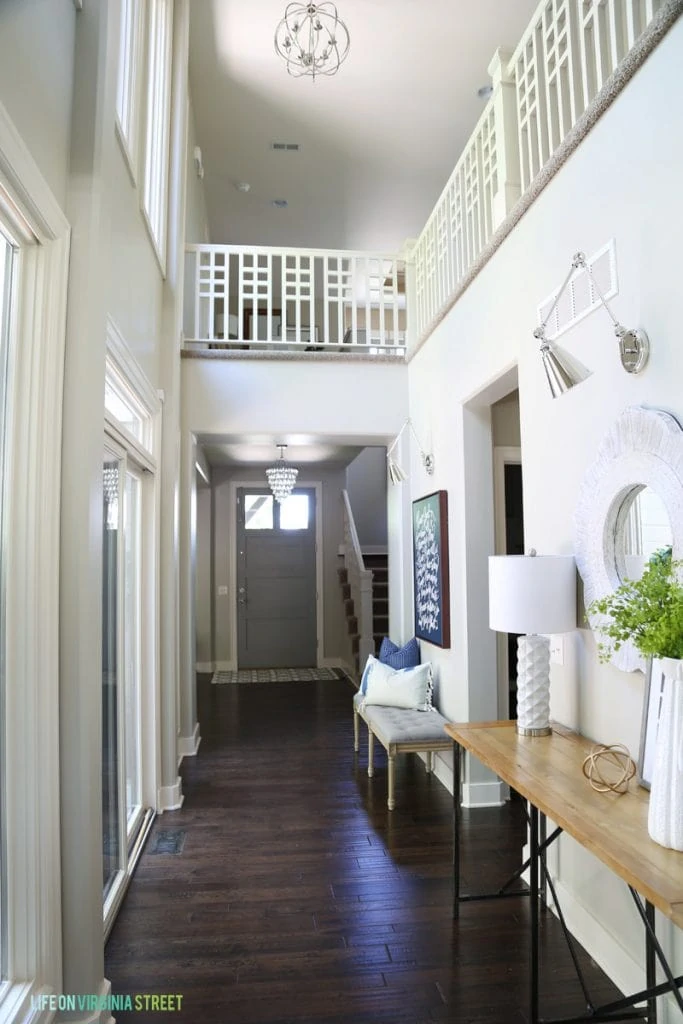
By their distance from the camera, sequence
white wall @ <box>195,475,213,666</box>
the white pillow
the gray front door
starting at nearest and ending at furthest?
1. the white pillow
2. white wall @ <box>195,475,213,666</box>
3. the gray front door

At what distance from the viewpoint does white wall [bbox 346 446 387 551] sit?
977cm

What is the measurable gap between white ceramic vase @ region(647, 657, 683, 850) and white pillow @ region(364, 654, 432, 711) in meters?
2.81

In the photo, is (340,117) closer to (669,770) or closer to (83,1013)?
(669,770)

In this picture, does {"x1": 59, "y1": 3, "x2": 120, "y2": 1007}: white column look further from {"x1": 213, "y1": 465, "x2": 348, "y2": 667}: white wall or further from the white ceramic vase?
{"x1": 213, "y1": 465, "x2": 348, "y2": 667}: white wall

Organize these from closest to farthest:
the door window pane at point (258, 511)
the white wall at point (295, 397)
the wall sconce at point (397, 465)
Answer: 1. the wall sconce at point (397, 465)
2. the white wall at point (295, 397)
3. the door window pane at point (258, 511)

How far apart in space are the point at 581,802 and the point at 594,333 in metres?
1.57

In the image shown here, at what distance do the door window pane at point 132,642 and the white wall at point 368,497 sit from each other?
608cm

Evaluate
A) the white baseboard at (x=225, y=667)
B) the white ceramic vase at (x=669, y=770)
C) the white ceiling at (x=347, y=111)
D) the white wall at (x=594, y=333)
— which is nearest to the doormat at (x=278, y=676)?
the white baseboard at (x=225, y=667)

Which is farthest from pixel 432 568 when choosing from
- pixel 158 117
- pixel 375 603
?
pixel 375 603

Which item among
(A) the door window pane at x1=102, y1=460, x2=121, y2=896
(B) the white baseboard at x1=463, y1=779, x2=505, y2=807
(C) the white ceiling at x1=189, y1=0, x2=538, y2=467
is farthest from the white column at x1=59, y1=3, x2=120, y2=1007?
(C) the white ceiling at x1=189, y1=0, x2=538, y2=467

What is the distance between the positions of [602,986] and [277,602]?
7131mm

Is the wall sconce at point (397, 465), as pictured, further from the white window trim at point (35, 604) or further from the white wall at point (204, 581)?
the white wall at point (204, 581)

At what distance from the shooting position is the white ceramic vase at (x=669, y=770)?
5.06 ft

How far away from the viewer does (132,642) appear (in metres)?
3.73
